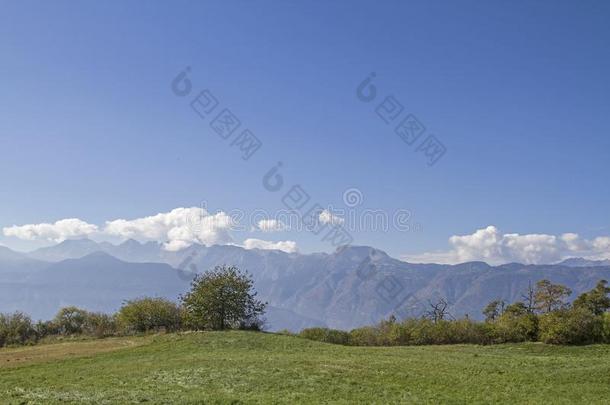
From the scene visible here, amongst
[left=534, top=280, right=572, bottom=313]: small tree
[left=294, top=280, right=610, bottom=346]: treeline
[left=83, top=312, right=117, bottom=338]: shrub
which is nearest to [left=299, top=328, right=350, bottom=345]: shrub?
[left=294, top=280, right=610, bottom=346]: treeline

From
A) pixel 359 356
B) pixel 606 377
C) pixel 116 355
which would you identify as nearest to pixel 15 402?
pixel 116 355

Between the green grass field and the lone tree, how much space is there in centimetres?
2202

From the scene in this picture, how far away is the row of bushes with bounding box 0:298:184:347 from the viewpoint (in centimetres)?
7238

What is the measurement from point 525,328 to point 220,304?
45.8 metres

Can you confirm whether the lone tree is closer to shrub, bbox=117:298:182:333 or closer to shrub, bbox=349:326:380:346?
shrub, bbox=117:298:182:333

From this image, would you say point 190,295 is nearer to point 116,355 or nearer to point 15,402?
point 116,355

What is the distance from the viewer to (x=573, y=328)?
62.5 m

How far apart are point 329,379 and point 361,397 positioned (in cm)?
493

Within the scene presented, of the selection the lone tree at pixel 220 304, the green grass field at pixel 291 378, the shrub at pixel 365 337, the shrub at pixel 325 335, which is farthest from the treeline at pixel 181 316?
the green grass field at pixel 291 378

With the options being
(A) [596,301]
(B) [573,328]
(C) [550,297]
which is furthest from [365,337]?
(A) [596,301]

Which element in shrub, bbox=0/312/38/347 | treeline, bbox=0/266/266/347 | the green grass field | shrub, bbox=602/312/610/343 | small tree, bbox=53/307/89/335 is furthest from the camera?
small tree, bbox=53/307/89/335

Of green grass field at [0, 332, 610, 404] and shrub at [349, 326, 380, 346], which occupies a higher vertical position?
green grass field at [0, 332, 610, 404]

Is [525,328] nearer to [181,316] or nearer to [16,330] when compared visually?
[181,316]

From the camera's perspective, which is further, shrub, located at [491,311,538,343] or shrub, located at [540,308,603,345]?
shrub, located at [491,311,538,343]
